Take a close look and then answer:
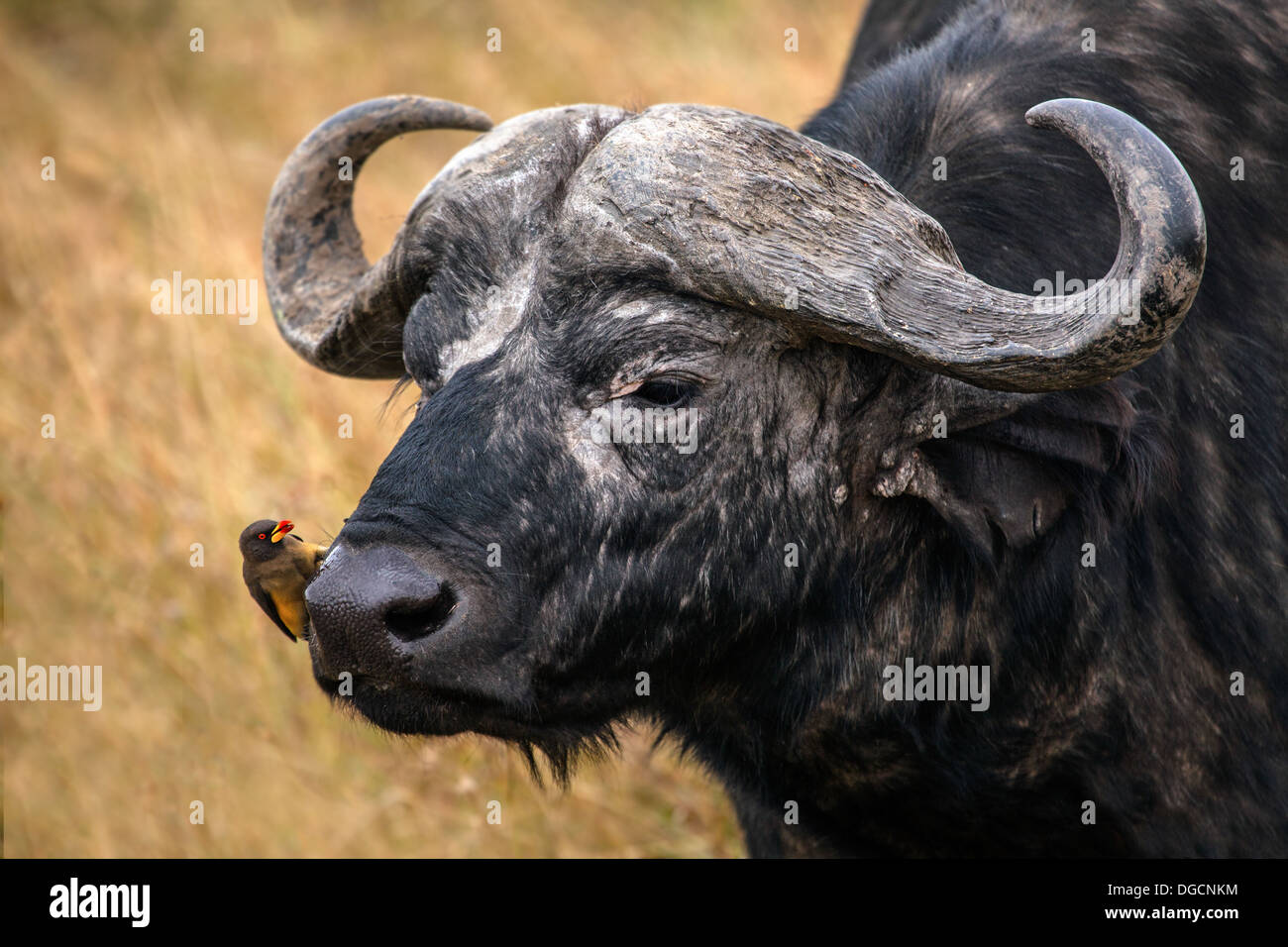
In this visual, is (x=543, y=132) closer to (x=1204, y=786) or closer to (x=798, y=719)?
(x=798, y=719)

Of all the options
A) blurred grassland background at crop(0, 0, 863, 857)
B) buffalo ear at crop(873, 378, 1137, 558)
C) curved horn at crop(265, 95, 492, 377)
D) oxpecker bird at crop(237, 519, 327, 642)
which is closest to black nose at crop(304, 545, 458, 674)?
oxpecker bird at crop(237, 519, 327, 642)

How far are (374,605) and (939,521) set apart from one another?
1444 millimetres

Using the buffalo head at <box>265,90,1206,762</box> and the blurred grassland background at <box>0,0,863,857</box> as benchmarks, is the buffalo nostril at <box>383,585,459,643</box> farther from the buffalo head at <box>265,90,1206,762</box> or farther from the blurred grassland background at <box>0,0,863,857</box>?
the blurred grassland background at <box>0,0,863,857</box>

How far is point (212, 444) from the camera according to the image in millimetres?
6660

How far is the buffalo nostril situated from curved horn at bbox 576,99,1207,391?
0.90 metres

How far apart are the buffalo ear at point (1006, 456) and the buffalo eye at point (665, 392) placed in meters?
0.54

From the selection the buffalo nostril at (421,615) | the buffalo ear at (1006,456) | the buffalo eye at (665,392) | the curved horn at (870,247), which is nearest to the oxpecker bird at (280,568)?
the buffalo nostril at (421,615)

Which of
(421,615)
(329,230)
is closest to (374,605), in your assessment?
(421,615)

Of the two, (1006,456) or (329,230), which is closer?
(1006,456)

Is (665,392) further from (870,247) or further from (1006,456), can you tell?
(1006,456)

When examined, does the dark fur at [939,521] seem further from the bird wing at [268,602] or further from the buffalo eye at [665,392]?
the bird wing at [268,602]

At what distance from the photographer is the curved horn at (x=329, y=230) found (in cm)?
407

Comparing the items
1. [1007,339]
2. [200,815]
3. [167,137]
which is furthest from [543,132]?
[167,137]

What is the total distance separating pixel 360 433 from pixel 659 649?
4.00 metres
